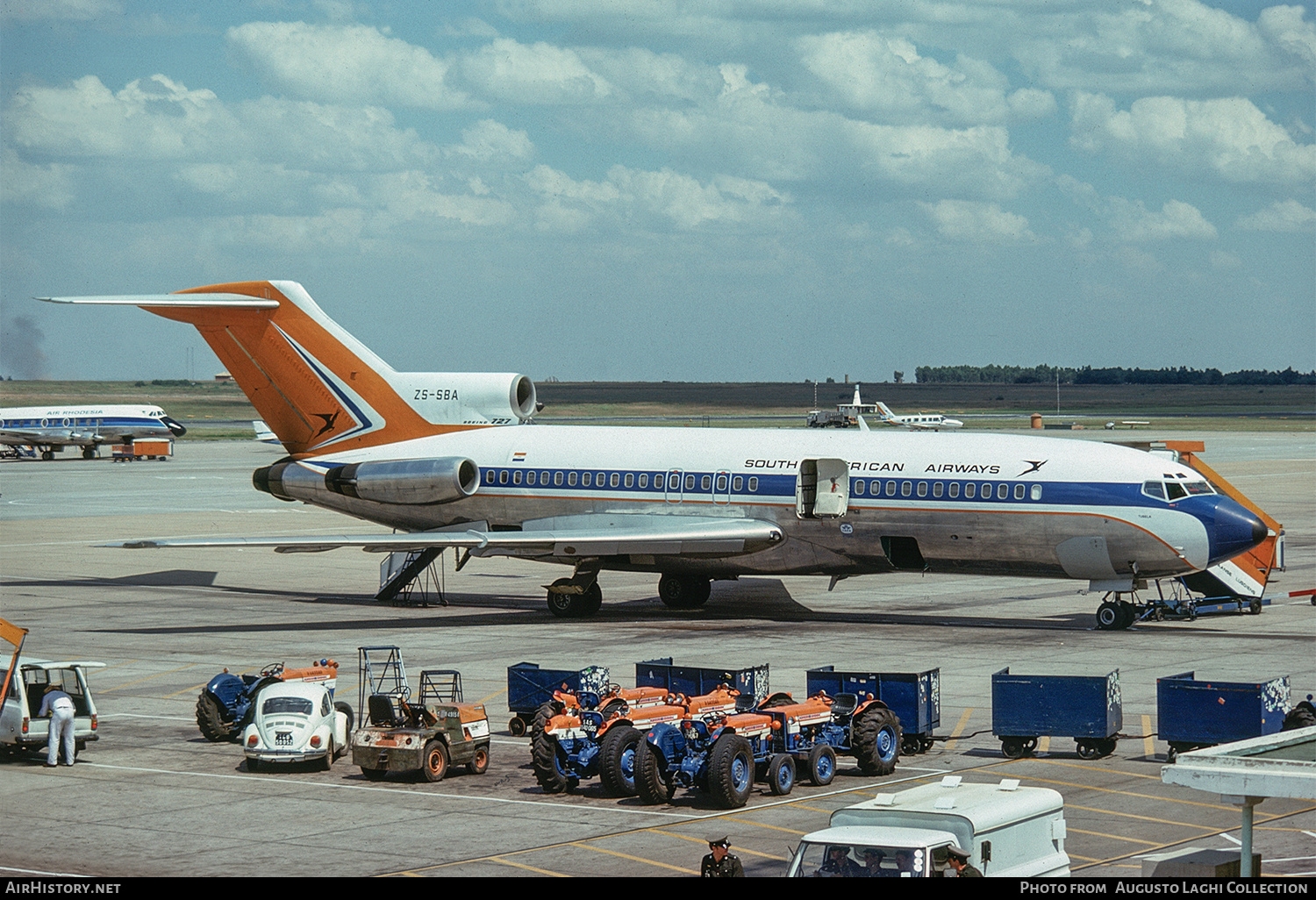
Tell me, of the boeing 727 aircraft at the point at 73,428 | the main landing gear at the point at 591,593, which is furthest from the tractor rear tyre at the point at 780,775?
the boeing 727 aircraft at the point at 73,428

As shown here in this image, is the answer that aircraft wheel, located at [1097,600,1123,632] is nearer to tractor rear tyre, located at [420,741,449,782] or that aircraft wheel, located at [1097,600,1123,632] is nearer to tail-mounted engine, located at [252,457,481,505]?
tail-mounted engine, located at [252,457,481,505]

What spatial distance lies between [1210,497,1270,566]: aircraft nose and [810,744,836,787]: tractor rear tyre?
17.3 metres

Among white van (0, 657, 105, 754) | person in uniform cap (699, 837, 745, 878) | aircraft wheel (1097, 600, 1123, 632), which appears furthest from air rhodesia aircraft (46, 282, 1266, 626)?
person in uniform cap (699, 837, 745, 878)

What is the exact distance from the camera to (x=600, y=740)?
76.8 ft

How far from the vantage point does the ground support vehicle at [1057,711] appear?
25.3 meters

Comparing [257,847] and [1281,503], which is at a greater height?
[1281,503]

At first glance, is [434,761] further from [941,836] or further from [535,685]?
[941,836]

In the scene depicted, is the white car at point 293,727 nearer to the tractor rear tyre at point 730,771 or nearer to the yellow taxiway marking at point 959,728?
the tractor rear tyre at point 730,771

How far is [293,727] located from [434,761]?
2.35 m

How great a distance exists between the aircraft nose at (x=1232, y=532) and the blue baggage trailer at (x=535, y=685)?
16.9m

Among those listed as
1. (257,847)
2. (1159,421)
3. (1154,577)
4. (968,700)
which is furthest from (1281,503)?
(1159,421)

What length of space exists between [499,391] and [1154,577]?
19182 millimetres

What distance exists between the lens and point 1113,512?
37781 millimetres
